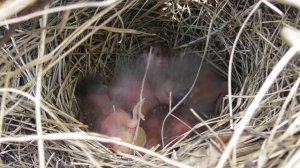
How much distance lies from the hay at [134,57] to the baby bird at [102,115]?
33 millimetres

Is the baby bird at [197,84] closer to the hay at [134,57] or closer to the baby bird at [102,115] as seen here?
the hay at [134,57]

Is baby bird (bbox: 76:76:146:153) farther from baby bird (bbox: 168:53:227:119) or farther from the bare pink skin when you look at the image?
baby bird (bbox: 168:53:227:119)

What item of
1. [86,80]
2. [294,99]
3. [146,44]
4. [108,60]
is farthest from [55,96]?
[294,99]

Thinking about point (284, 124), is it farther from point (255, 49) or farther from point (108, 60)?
point (108, 60)

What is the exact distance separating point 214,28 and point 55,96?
1.71 feet

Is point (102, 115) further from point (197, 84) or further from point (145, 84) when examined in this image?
point (197, 84)

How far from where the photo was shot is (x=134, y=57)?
1.72m

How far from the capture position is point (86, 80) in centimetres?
155

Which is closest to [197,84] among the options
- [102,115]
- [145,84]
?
[145,84]

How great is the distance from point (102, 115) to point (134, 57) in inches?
11.7

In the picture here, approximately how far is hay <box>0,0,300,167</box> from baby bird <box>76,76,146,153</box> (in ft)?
0.11

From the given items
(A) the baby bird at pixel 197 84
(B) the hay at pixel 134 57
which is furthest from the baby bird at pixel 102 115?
(A) the baby bird at pixel 197 84

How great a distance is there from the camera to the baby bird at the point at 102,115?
1429 millimetres

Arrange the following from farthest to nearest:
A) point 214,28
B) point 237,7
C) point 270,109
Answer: point 214,28
point 237,7
point 270,109
